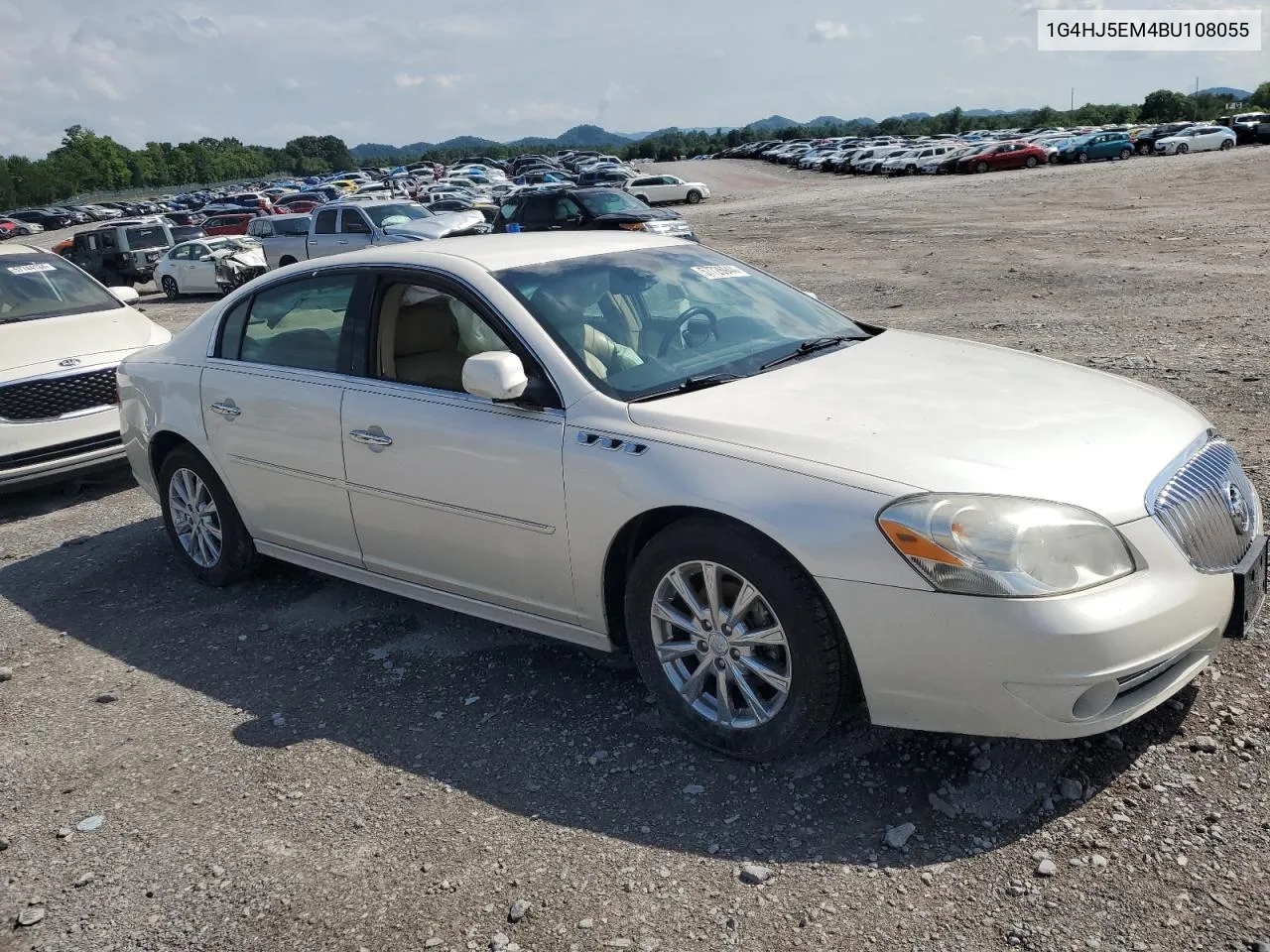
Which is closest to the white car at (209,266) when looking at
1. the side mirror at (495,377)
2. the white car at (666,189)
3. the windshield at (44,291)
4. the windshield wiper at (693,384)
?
the windshield at (44,291)

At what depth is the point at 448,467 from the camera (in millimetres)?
4152

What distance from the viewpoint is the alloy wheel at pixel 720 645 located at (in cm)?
344

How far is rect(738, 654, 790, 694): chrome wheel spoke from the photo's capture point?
3420 millimetres

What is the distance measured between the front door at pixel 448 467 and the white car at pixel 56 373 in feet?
12.8

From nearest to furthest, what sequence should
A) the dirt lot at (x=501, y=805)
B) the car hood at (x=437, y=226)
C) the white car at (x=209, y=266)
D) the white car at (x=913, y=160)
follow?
the dirt lot at (x=501, y=805), the car hood at (x=437, y=226), the white car at (x=209, y=266), the white car at (x=913, y=160)

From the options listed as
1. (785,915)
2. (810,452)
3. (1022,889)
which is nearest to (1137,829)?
(1022,889)

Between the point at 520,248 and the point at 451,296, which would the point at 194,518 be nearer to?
the point at 451,296

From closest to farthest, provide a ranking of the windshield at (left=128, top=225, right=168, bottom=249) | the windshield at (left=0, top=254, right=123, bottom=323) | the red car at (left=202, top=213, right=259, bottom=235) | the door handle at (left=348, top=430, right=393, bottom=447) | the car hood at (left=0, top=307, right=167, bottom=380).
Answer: the door handle at (left=348, top=430, right=393, bottom=447) < the car hood at (left=0, top=307, right=167, bottom=380) < the windshield at (left=0, top=254, right=123, bottom=323) < the windshield at (left=128, top=225, right=168, bottom=249) < the red car at (left=202, top=213, right=259, bottom=235)

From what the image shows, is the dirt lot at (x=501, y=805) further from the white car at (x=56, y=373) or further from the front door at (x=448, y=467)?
the white car at (x=56, y=373)

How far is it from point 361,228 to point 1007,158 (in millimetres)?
38112

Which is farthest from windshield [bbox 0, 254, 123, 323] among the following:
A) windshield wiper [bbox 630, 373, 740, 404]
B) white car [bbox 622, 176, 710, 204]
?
white car [bbox 622, 176, 710, 204]

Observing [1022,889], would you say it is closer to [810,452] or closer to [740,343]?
[810,452]

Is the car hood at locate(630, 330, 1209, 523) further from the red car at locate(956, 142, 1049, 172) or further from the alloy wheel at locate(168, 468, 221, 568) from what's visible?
the red car at locate(956, 142, 1049, 172)

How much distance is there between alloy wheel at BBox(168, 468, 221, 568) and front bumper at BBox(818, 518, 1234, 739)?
11.7ft
